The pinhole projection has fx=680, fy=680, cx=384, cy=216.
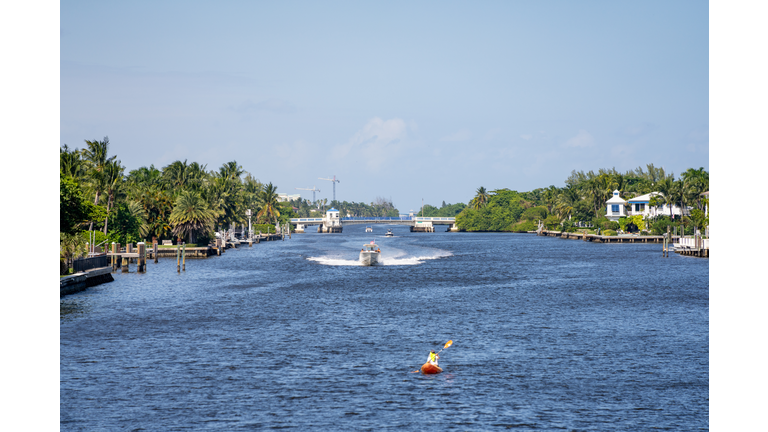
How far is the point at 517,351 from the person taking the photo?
129ft

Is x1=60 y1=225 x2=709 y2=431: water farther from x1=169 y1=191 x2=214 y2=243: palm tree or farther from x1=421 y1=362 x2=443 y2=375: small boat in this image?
x1=169 y1=191 x2=214 y2=243: palm tree

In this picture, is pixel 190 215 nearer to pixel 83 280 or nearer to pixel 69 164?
pixel 69 164

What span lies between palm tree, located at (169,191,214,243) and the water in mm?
46740

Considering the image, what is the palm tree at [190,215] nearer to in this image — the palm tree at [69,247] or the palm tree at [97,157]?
the palm tree at [97,157]

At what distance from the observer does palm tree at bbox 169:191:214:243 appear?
121875mm

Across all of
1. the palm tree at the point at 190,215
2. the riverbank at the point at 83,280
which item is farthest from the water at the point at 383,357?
the palm tree at the point at 190,215

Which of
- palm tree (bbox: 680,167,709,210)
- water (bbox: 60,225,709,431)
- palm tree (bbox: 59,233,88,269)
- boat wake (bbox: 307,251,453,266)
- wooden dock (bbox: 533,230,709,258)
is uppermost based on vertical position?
palm tree (bbox: 680,167,709,210)

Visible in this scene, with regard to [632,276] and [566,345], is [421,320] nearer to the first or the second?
[566,345]

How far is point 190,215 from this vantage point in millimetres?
121875

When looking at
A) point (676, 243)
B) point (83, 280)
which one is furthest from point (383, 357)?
point (676, 243)

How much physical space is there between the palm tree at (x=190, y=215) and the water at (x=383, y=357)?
153 feet

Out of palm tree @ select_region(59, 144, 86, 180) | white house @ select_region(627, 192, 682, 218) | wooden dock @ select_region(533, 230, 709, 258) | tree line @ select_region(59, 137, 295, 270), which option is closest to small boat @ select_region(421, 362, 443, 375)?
tree line @ select_region(59, 137, 295, 270)
